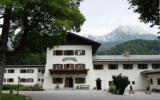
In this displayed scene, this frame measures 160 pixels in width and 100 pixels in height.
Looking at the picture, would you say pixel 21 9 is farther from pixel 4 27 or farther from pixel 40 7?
pixel 4 27

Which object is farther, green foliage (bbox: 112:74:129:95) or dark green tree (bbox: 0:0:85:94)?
green foliage (bbox: 112:74:129:95)

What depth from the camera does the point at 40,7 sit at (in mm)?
20828

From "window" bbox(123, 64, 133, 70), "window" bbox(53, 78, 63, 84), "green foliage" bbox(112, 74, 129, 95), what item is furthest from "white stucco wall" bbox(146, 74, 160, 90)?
"window" bbox(53, 78, 63, 84)

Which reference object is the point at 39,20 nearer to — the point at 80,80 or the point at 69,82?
the point at 80,80

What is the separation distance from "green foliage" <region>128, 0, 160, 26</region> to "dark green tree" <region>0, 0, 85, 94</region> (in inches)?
269

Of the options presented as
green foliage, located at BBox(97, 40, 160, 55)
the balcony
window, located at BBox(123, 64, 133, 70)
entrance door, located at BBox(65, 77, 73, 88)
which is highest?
green foliage, located at BBox(97, 40, 160, 55)

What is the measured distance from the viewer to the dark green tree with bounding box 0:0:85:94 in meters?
20.4

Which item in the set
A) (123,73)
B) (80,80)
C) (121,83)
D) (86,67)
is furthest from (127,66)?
(121,83)

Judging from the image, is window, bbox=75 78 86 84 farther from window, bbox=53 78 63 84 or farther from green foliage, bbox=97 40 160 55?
green foliage, bbox=97 40 160 55

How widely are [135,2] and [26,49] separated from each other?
13435 millimetres

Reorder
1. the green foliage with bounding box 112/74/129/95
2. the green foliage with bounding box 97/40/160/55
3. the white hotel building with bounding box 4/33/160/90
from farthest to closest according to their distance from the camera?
the green foliage with bounding box 97/40/160/55
the white hotel building with bounding box 4/33/160/90
the green foliage with bounding box 112/74/129/95

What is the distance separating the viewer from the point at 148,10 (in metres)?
15.6

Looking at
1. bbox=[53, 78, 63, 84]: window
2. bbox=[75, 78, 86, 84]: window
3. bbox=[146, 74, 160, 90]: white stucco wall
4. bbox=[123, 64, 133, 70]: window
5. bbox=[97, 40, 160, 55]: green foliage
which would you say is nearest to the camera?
bbox=[146, 74, 160, 90]: white stucco wall

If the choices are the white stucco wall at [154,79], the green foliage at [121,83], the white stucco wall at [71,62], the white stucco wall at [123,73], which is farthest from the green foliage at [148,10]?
the white stucco wall at [123,73]
